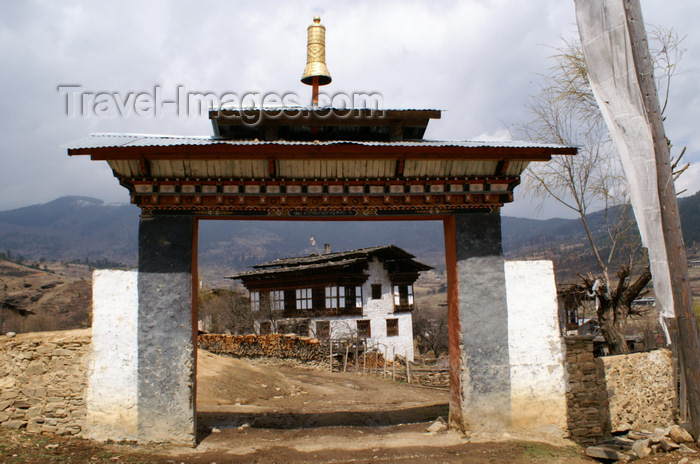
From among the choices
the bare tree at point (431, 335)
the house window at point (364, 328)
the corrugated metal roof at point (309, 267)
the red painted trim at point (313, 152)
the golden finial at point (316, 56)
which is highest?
the golden finial at point (316, 56)

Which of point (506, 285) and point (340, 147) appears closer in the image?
point (340, 147)

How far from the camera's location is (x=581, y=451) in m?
7.97

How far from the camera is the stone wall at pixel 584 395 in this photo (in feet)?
27.7

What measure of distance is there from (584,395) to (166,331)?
6827mm

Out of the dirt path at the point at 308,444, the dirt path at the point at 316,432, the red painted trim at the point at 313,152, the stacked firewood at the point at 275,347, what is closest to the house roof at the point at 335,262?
the stacked firewood at the point at 275,347


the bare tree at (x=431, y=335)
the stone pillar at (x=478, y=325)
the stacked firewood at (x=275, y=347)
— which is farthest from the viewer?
the bare tree at (x=431, y=335)

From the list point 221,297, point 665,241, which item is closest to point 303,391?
point 665,241

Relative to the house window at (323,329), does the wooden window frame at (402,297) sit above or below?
above

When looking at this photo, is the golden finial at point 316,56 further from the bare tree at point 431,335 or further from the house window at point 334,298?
the bare tree at point 431,335

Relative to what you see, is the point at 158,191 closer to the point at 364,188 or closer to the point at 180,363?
the point at 180,363

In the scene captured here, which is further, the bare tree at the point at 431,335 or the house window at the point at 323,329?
the bare tree at the point at 431,335

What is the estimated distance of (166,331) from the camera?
8391 mm

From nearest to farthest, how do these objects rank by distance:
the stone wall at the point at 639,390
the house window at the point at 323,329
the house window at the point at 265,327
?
the stone wall at the point at 639,390, the house window at the point at 323,329, the house window at the point at 265,327

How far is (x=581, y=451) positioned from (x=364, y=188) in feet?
17.4
